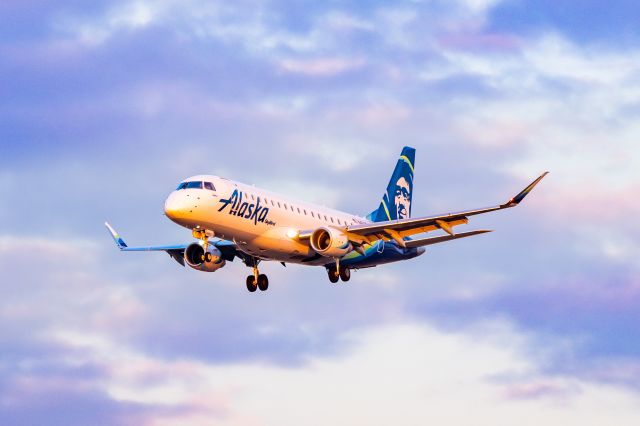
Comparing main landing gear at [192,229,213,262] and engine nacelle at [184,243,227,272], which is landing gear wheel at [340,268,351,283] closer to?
engine nacelle at [184,243,227,272]

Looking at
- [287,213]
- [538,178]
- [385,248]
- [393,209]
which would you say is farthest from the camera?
[393,209]

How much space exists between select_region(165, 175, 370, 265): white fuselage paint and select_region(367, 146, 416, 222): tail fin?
9.95 m

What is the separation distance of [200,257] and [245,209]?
6328 mm

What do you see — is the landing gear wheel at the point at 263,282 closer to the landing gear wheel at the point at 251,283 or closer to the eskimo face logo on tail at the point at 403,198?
the landing gear wheel at the point at 251,283

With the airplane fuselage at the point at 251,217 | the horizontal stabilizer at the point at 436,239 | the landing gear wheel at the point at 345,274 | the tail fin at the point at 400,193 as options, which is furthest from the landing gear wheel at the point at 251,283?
the tail fin at the point at 400,193

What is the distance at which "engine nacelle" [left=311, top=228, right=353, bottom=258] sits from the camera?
81.6m

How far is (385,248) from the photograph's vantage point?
290 ft

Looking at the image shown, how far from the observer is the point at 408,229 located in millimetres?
83875

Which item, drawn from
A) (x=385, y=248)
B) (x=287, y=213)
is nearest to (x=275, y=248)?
(x=287, y=213)

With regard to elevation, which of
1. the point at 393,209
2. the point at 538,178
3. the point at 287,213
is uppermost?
the point at 393,209

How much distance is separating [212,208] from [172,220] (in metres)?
2.21

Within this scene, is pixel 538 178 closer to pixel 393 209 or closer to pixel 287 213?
pixel 287 213

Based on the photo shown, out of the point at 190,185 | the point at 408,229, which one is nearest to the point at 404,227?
the point at 408,229

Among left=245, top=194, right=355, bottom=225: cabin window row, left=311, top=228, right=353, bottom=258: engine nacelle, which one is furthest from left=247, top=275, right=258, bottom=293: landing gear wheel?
left=311, top=228, right=353, bottom=258: engine nacelle
